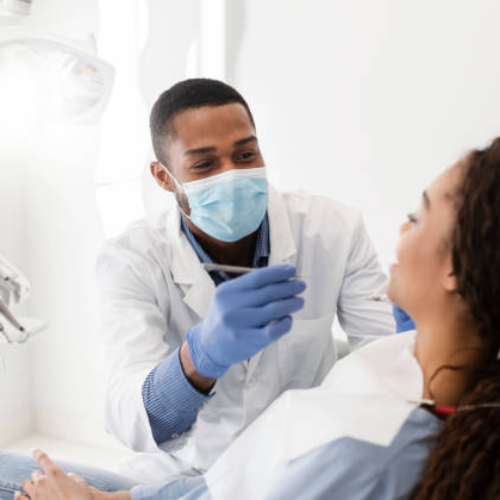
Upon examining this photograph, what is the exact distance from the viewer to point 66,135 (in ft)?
9.14

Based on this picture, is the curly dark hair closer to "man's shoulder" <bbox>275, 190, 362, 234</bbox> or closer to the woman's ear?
the woman's ear

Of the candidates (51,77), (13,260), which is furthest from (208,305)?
(13,260)

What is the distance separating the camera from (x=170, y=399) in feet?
4.19

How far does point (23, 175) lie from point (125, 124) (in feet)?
2.04

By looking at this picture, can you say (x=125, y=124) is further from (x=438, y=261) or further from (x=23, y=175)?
(x=438, y=261)

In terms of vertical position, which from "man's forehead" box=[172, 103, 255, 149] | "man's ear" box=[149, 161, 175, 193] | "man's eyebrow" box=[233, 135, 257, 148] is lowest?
"man's ear" box=[149, 161, 175, 193]

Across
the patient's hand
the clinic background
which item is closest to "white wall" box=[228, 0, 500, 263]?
the clinic background

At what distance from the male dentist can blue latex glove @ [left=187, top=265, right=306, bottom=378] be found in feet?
0.82

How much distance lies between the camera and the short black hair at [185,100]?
1.61 metres

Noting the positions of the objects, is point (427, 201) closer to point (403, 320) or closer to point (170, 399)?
point (403, 320)

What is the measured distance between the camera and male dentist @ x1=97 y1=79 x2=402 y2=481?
147 cm

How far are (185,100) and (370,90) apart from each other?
2.87 feet

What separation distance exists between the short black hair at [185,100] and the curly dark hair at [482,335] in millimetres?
809

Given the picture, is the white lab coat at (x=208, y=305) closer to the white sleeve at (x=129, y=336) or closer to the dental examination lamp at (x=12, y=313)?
the white sleeve at (x=129, y=336)
